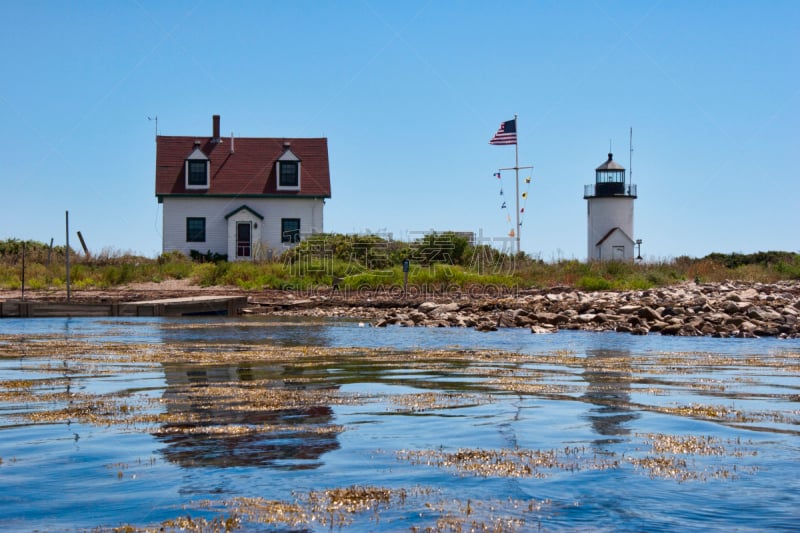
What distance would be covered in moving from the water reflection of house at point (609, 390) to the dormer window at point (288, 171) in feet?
106

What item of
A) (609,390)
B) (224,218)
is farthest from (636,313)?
(224,218)

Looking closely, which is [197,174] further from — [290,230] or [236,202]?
[290,230]

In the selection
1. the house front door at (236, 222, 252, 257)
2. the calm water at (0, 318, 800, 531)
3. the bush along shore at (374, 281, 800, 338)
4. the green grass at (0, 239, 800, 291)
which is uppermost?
the house front door at (236, 222, 252, 257)

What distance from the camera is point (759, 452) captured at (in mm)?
7742

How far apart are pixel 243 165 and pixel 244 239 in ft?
14.7

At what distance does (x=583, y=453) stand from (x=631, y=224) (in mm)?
48051

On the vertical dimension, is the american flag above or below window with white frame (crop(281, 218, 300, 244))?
above

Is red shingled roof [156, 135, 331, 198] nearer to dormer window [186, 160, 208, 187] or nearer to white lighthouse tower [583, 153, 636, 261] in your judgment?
dormer window [186, 160, 208, 187]

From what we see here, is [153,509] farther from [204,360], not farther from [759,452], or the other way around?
[204,360]

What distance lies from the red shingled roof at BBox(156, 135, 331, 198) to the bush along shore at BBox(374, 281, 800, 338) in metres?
18.3

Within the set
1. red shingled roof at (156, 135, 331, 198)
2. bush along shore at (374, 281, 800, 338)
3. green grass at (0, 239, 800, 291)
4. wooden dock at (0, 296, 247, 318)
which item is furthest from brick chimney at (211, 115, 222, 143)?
bush along shore at (374, 281, 800, 338)

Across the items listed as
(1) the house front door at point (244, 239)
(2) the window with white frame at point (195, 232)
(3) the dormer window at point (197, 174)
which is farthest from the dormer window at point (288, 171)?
(2) the window with white frame at point (195, 232)

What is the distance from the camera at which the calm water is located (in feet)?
19.5

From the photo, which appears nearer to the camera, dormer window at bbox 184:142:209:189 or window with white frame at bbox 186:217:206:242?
window with white frame at bbox 186:217:206:242
